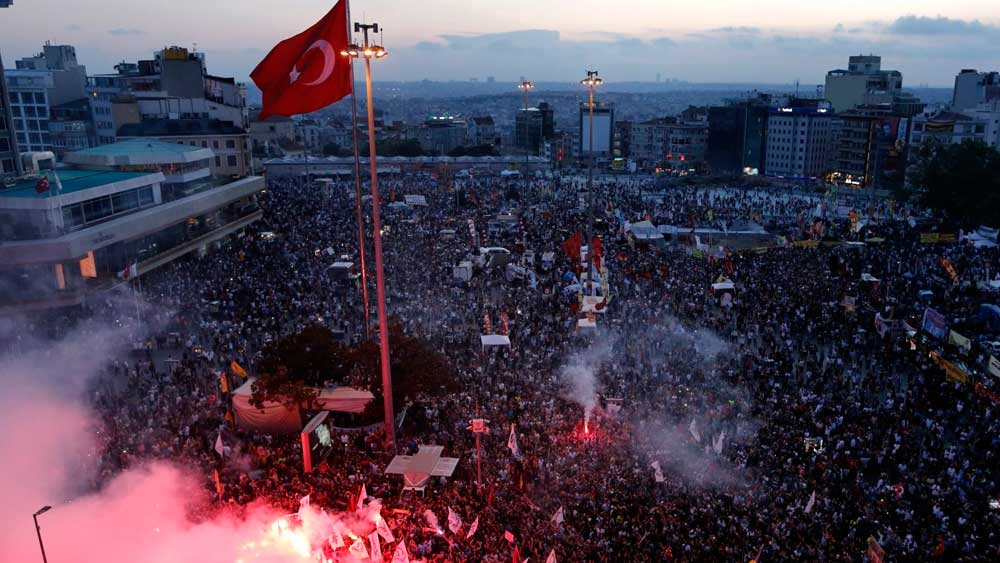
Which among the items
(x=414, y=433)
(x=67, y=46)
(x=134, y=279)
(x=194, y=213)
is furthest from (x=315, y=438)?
(x=67, y=46)

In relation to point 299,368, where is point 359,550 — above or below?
below

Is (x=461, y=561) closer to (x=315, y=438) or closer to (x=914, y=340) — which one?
(x=315, y=438)

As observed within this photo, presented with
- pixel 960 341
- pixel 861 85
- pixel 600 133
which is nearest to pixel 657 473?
pixel 960 341

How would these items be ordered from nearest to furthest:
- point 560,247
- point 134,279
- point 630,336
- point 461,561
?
point 461,561, point 630,336, point 134,279, point 560,247

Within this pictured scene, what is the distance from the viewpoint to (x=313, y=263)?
3231cm

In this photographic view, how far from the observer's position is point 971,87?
78.3 metres

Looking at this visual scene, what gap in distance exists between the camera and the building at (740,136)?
280 feet

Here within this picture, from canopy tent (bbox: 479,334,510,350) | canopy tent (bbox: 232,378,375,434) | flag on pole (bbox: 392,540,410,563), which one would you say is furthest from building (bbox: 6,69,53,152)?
flag on pole (bbox: 392,540,410,563)

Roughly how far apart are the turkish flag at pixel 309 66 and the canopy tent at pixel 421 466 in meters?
7.12

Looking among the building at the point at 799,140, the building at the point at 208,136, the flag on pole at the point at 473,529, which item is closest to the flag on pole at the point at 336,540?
the flag on pole at the point at 473,529

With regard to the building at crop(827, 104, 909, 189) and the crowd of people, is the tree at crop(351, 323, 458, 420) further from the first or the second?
the building at crop(827, 104, 909, 189)

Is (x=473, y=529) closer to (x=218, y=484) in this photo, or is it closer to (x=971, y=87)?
(x=218, y=484)

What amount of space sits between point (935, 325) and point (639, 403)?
10.7m

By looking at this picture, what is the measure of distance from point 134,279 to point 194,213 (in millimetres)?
6244
